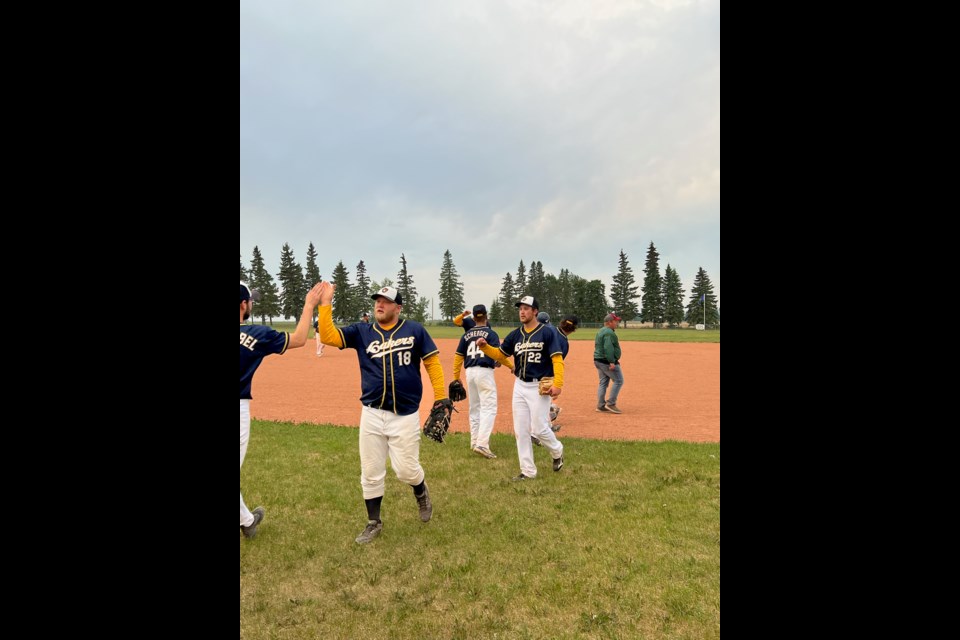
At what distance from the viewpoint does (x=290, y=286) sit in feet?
254

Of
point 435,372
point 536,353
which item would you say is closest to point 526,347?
point 536,353

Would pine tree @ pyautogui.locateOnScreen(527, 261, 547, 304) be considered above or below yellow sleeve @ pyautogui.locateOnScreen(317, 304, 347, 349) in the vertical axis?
above

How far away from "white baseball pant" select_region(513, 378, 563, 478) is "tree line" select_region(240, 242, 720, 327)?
65090mm

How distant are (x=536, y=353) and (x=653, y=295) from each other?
8441cm

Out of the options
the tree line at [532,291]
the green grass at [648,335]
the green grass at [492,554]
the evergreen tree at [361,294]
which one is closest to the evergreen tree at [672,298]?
the tree line at [532,291]

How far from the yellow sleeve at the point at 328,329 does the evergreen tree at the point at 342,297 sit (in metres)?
67.1

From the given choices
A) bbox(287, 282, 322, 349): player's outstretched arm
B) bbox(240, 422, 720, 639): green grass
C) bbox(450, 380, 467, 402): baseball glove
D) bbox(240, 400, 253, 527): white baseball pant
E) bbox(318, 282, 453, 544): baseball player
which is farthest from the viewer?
bbox(450, 380, 467, 402): baseball glove

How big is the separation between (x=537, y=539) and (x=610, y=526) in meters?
0.86

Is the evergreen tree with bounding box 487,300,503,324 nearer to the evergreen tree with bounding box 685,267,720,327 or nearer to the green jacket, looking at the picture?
the evergreen tree with bounding box 685,267,720,327

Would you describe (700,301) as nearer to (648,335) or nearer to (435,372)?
(648,335)

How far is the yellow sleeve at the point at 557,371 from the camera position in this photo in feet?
19.4

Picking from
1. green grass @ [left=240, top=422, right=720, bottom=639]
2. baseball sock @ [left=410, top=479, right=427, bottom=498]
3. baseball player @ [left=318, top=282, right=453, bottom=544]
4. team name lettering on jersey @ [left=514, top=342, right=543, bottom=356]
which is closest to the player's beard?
baseball player @ [left=318, top=282, right=453, bottom=544]

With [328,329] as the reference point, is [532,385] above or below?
below

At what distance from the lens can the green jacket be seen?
9609mm
